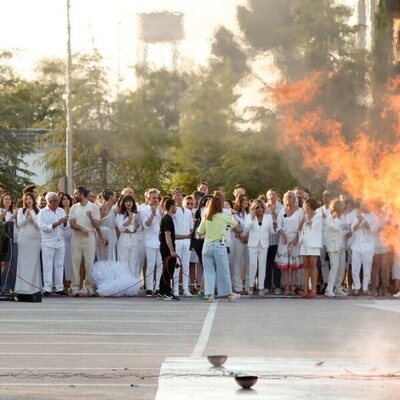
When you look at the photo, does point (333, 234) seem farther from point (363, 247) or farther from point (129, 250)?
point (129, 250)

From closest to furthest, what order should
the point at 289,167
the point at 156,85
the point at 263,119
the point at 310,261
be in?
1. the point at 263,119
2. the point at 310,261
3. the point at 289,167
4. the point at 156,85

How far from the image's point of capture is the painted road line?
12.5m

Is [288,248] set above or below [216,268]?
above

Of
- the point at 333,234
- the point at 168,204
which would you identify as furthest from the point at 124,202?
the point at 333,234

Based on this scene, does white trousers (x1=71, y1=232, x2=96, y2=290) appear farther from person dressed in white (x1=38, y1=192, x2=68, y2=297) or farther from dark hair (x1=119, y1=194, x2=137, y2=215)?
dark hair (x1=119, y1=194, x2=137, y2=215)

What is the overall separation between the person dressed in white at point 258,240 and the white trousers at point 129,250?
220 cm

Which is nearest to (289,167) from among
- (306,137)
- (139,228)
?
(139,228)

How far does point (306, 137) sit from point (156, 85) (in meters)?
9.41

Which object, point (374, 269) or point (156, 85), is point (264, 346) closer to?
point (374, 269)

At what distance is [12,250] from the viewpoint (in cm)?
2600

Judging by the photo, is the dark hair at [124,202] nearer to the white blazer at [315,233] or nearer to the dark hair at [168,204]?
the dark hair at [168,204]

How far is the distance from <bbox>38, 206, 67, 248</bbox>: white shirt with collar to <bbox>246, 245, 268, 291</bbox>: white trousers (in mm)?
3681

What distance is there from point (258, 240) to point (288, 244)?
0.59 m

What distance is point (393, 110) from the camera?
1864cm
